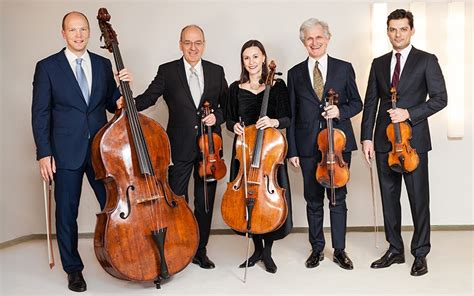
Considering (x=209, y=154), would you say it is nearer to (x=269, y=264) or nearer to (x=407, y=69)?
(x=269, y=264)

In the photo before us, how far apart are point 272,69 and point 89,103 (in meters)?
1.17

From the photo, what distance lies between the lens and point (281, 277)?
406 cm

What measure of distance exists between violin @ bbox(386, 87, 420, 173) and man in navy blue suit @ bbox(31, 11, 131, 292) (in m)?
1.70

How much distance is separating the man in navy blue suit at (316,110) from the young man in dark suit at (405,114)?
164mm

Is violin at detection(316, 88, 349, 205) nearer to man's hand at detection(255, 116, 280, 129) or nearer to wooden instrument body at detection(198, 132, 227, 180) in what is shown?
man's hand at detection(255, 116, 280, 129)

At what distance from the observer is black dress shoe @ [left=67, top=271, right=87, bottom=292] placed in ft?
12.7

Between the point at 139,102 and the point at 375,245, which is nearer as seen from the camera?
the point at 139,102

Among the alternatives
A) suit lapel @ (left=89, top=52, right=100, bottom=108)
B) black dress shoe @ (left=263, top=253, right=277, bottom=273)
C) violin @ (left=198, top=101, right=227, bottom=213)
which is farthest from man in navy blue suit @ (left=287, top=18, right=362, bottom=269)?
suit lapel @ (left=89, top=52, right=100, bottom=108)

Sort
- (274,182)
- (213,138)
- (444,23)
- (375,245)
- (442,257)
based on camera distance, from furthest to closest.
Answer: (444,23)
(375,245)
(442,257)
(213,138)
(274,182)

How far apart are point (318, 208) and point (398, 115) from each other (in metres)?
0.86

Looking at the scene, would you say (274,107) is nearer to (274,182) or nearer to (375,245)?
(274,182)

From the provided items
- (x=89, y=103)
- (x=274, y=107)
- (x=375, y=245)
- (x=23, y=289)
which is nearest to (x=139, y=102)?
(x=89, y=103)

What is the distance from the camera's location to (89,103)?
390 centimetres

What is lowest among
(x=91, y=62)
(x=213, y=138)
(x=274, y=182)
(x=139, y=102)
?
(x=274, y=182)
